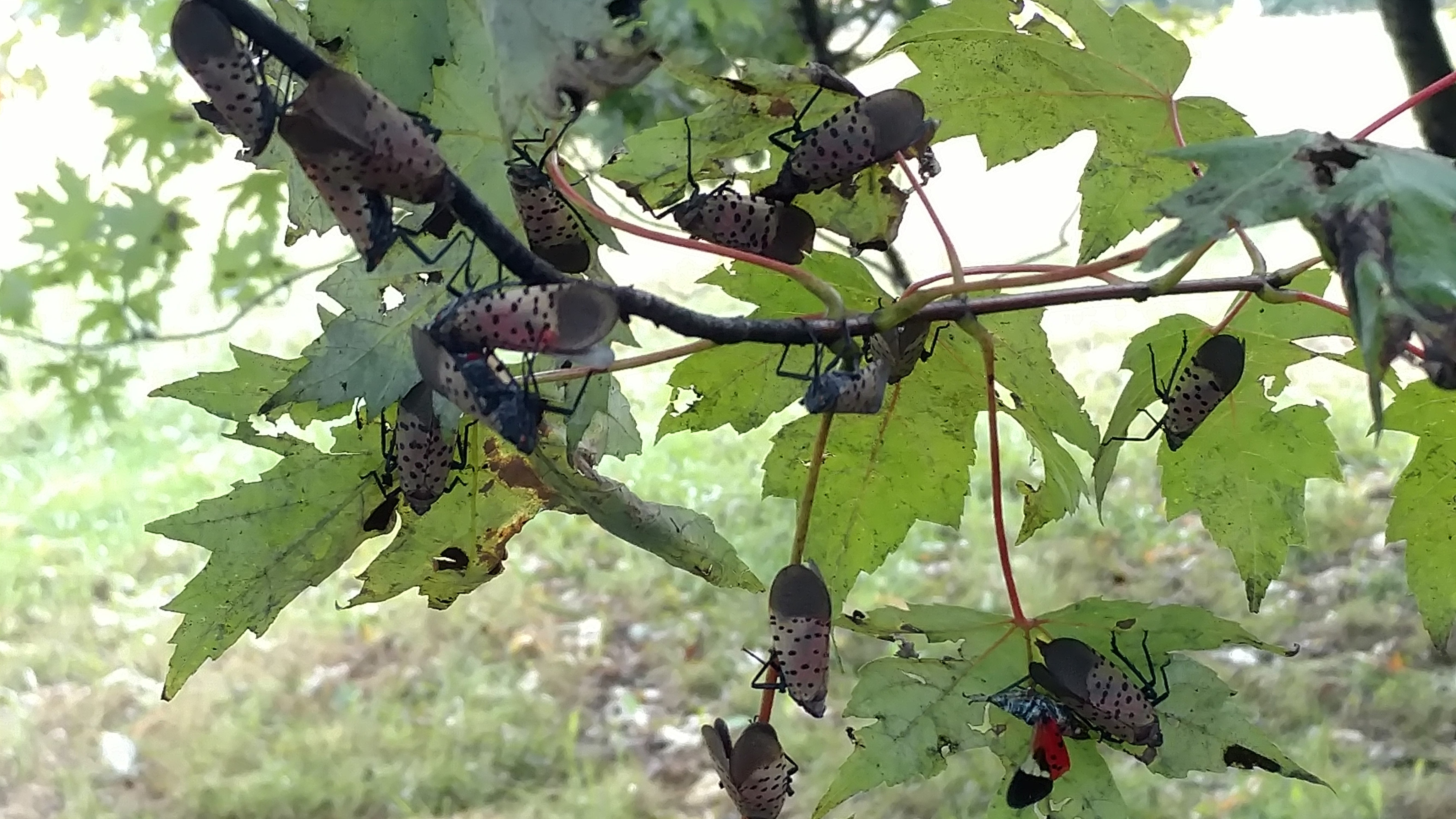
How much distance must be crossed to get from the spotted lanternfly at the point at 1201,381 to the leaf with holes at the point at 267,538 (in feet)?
2.53

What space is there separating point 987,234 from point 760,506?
3450 mm

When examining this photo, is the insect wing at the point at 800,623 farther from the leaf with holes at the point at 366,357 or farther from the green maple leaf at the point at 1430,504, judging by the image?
the green maple leaf at the point at 1430,504

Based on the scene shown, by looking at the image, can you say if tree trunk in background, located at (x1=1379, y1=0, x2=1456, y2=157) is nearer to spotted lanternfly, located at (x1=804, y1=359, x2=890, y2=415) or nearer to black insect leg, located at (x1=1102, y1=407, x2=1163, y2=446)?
black insect leg, located at (x1=1102, y1=407, x2=1163, y2=446)

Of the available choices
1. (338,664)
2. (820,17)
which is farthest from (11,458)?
(820,17)

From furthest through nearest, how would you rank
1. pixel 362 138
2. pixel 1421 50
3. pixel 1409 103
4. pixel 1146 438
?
pixel 1421 50 < pixel 1146 438 < pixel 1409 103 < pixel 362 138

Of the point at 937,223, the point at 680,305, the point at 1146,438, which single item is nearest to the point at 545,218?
the point at 680,305

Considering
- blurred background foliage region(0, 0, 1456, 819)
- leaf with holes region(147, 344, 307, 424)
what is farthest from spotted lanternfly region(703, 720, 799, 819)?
blurred background foliage region(0, 0, 1456, 819)

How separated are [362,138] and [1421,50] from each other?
272 centimetres

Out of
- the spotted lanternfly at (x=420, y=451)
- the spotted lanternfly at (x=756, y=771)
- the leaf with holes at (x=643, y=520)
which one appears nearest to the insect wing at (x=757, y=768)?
the spotted lanternfly at (x=756, y=771)

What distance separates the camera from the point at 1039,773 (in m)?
1.09

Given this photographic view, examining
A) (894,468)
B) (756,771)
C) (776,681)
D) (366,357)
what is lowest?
(756,771)

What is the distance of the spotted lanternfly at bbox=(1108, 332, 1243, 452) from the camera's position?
3.96 ft

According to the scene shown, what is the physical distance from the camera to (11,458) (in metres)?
6.76

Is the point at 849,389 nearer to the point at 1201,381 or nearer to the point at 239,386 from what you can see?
the point at 1201,381
